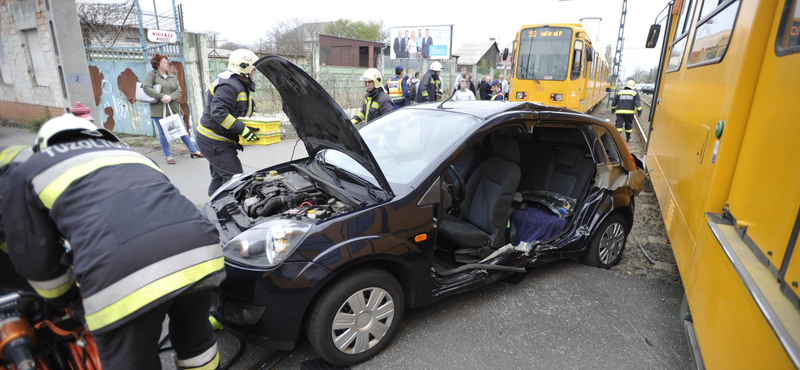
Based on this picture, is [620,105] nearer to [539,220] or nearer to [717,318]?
[539,220]

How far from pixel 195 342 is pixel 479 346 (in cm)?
176

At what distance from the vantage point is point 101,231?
1.55 m

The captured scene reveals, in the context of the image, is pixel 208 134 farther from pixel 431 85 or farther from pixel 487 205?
pixel 431 85

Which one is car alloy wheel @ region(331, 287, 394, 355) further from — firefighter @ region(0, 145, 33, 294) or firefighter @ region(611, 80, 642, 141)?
firefighter @ region(611, 80, 642, 141)

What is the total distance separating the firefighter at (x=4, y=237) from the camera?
5.54 feet

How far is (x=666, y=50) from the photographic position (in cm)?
685

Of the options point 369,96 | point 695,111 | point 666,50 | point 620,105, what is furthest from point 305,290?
point 620,105

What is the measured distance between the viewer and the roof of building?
47.3 metres

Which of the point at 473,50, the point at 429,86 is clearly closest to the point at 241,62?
the point at 429,86

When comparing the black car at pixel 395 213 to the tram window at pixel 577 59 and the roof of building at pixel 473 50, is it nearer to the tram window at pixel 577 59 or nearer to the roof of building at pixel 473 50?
the tram window at pixel 577 59

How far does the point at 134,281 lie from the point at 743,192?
2.94m

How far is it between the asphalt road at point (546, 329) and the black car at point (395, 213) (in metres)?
0.25

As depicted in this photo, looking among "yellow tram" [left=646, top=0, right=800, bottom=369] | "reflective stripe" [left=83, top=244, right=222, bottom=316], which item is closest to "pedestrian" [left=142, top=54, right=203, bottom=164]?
"reflective stripe" [left=83, top=244, right=222, bottom=316]

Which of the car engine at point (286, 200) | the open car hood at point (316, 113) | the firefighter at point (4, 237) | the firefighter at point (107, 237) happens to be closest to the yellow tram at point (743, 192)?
the open car hood at point (316, 113)
